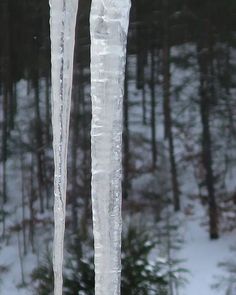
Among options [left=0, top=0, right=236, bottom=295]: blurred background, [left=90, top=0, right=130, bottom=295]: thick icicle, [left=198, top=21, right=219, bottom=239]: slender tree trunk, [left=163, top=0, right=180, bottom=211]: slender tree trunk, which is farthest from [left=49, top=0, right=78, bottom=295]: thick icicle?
[left=163, top=0, right=180, bottom=211]: slender tree trunk

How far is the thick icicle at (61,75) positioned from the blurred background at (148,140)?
334cm

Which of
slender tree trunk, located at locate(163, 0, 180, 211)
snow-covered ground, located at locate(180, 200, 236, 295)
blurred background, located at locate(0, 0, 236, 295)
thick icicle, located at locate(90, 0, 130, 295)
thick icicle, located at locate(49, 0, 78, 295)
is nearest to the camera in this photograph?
thick icicle, located at locate(90, 0, 130, 295)

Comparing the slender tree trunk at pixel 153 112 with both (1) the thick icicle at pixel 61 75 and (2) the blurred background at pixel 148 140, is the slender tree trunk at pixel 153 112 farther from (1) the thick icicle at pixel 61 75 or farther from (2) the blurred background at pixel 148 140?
(1) the thick icicle at pixel 61 75

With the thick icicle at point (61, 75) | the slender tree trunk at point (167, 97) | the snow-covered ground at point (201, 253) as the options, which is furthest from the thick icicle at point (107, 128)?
the slender tree trunk at point (167, 97)

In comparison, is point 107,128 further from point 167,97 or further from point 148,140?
point 167,97

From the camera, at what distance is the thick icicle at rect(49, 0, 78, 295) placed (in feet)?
8.29

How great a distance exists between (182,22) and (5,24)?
76.7 inches

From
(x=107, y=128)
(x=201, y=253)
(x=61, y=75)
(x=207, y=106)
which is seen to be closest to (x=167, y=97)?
(x=207, y=106)

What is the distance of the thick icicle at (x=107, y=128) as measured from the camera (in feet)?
7.83

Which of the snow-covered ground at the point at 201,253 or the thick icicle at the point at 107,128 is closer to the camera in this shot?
the thick icicle at the point at 107,128

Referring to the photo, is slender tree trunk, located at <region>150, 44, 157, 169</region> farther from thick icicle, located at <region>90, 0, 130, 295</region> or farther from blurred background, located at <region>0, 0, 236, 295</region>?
thick icicle, located at <region>90, 0, 130, 295</region>

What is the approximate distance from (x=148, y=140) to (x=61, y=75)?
4140 millimetres

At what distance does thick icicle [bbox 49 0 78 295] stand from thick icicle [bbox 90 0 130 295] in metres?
0.16

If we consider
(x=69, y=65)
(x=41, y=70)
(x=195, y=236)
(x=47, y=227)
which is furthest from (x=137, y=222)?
(x=69, y=65)
